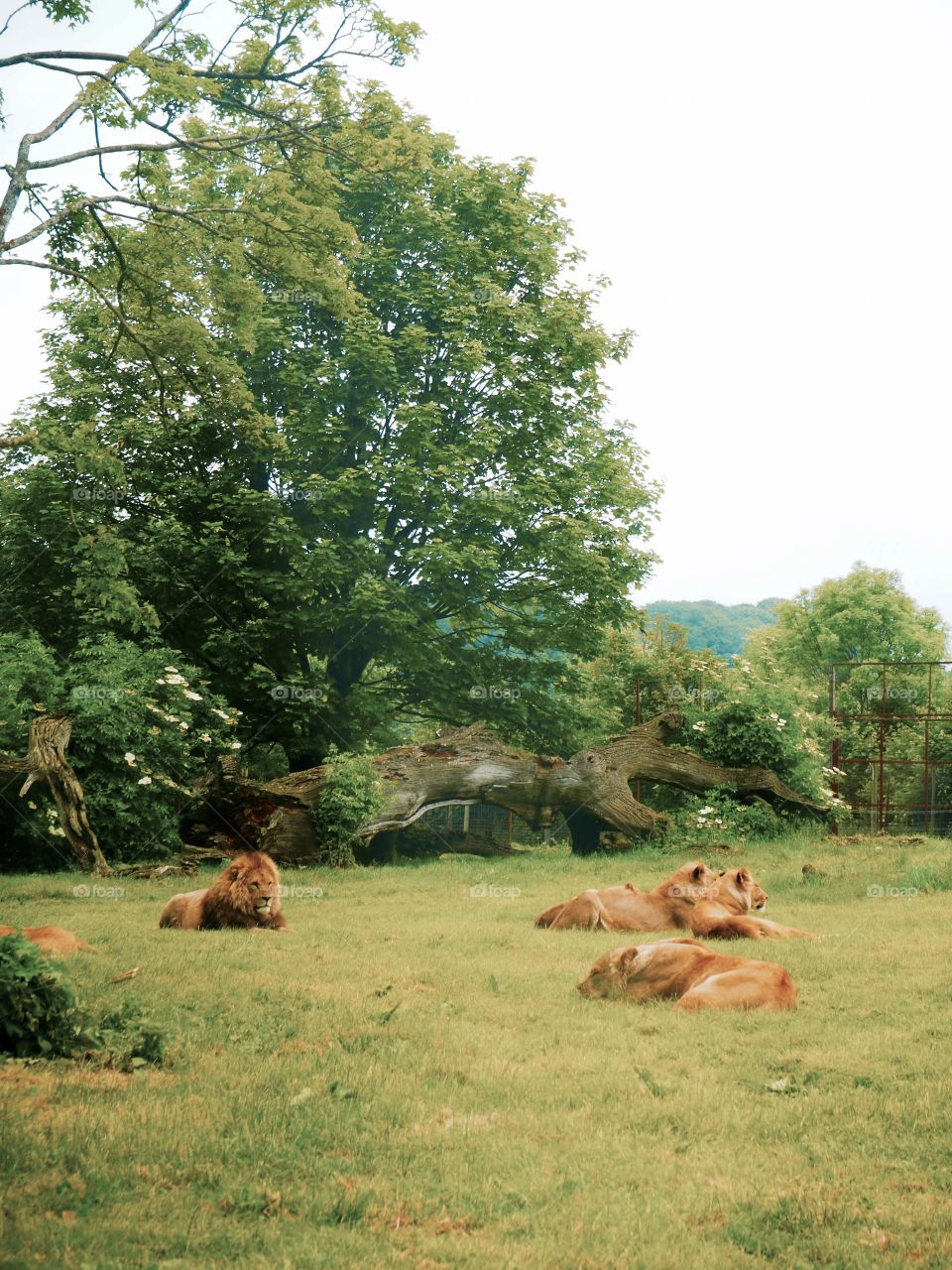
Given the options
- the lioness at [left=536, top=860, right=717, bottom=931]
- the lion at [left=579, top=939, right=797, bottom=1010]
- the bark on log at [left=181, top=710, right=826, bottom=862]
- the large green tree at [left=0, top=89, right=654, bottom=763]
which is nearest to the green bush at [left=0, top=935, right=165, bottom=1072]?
the lion at [left=579, top=939, right=797, bottom=1010]

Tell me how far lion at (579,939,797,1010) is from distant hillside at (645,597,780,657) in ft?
203

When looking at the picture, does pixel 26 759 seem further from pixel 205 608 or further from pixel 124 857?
pixel 205 608

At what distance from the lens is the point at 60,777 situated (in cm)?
1466

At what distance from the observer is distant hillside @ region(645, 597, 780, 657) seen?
250 ft

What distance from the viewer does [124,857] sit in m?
16.9

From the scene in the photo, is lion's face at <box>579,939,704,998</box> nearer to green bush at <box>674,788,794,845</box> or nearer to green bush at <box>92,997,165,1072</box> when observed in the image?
green bush at <box>92,997,165,1072</box>

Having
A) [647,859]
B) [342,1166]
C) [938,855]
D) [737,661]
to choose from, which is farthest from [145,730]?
[737,661]

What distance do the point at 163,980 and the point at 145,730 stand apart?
352 inches

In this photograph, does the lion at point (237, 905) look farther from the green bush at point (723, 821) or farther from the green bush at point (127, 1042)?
the green bush at point (723, 821)

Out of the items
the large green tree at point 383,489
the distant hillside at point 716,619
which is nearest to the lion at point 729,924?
the large green tree at point 383,489

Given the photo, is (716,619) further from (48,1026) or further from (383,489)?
(48,1026)

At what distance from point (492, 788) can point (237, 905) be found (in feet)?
30.8

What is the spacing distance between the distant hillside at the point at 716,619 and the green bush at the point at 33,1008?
212ft

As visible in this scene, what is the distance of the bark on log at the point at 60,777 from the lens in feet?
47.9
